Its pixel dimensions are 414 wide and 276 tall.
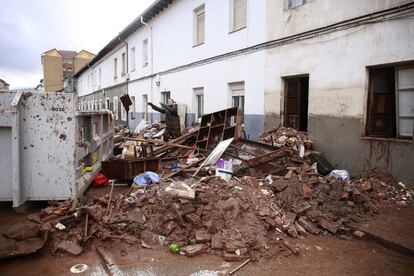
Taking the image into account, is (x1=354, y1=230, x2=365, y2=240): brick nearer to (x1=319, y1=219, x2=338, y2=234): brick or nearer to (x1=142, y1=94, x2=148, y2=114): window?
(x1=319, y1=219, x2=338, y2=234): brick

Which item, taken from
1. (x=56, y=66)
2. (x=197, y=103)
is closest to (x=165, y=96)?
(x=197, y=103)

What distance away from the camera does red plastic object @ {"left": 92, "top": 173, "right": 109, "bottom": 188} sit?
6.10 metres

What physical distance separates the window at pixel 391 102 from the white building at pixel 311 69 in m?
0.02

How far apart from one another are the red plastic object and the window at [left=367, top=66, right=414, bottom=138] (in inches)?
213

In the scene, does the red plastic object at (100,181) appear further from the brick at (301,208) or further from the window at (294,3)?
the window at (294,3)

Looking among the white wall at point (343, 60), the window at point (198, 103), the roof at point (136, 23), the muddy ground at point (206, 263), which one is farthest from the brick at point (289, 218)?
the roof at point (136, 23)

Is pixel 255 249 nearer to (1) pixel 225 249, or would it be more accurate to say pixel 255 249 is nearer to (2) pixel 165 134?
(1) pixel 225 249

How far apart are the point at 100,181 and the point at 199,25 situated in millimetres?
8400

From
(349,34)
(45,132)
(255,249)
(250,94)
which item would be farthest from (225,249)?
(250,94)

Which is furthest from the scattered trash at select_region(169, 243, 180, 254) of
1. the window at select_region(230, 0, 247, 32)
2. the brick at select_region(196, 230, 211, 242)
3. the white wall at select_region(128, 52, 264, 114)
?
the window at select_region(230, 0, 247, 32)

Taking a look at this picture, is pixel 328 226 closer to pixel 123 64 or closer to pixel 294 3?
pixel 294 3

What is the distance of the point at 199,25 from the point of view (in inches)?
489

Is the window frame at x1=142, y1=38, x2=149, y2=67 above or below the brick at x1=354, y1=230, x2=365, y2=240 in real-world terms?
above

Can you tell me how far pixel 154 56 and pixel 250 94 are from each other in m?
8.23
